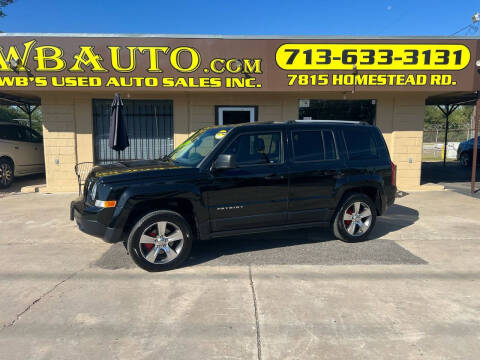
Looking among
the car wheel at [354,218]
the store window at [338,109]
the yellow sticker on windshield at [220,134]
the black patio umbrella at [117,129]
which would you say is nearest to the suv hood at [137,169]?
the yellow sticker on windshield at [220,134]

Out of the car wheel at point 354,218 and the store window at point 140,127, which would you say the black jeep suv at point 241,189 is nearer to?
the car wheel at point 354,218

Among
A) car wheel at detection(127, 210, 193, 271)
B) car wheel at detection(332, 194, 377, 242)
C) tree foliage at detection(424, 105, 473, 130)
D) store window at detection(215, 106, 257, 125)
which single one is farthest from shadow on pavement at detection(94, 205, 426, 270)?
tree foliage at detection(424, 105, 473, 130)

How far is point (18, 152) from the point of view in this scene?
10766 mm

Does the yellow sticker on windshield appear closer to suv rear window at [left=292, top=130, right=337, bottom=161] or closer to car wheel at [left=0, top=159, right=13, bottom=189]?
suv rear window at [left=292, top=130, right=337, bottom=161]

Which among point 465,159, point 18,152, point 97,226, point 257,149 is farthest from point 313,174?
point 465,159

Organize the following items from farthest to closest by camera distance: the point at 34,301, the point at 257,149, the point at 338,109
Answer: the point at 338,109
the point at 257,149
the point at 34,301

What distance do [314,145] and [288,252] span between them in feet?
5.17

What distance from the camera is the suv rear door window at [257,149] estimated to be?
14.5ft

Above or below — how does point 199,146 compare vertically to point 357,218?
above

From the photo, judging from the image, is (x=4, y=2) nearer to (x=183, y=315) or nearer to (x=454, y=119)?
(x=183, y=315)

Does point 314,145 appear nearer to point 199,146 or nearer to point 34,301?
point 199,146

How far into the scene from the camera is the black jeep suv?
156 inches

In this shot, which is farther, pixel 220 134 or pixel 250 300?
pixel 220 134

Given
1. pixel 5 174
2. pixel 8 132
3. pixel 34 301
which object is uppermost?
pixel 8 132
